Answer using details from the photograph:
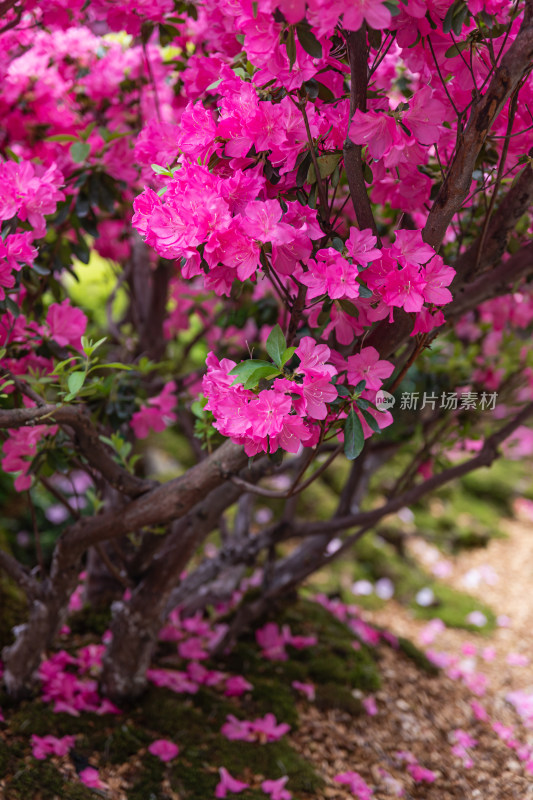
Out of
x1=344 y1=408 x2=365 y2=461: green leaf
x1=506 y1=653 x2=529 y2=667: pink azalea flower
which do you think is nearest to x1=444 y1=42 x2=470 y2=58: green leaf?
x1=344 y1=408 x2=365 y2=461: green leaf

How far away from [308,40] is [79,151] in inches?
33.3

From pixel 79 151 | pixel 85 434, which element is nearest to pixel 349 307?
pixel 85 434

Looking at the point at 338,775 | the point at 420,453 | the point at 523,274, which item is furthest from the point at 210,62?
the point at 338,775

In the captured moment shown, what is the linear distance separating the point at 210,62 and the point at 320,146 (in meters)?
0.35

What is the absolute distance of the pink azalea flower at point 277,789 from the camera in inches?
67.7

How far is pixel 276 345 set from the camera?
1.01m

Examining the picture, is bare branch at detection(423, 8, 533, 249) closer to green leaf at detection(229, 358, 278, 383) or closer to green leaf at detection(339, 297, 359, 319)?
green leaf at detection(339, 297, 359, 319)

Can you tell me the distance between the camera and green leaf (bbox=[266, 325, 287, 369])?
1000mm

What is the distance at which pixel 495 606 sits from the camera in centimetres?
382

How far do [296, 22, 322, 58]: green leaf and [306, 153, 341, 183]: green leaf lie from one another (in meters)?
0.18

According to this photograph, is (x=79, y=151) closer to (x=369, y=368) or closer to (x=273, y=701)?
(x=369, y=368)

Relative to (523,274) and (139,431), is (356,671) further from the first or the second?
(523,274)

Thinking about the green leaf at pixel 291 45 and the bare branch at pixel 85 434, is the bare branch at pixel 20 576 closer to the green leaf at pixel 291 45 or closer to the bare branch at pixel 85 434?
the bare branch at pixel 85 434

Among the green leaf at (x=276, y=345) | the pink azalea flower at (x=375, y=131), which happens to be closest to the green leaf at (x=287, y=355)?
the green leaf at (x=276, y=345)
